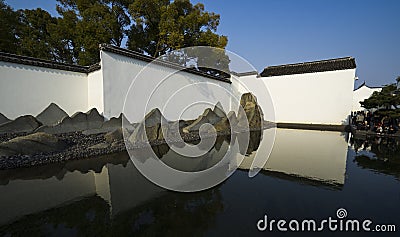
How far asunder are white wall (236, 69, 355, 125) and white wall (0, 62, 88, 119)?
10.3 m

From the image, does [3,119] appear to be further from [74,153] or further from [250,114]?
[250,114]

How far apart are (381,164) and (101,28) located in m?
12.7

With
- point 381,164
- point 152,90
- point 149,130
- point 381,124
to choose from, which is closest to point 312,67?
point 381,124

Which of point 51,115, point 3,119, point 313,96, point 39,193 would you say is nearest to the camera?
point 39,193

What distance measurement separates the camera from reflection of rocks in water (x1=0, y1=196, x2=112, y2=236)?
2.10 metres

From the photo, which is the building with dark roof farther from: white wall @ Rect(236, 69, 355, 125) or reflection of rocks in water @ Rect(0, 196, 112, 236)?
reflection of rocks in water @ Rect(0, 196, 112, 236)

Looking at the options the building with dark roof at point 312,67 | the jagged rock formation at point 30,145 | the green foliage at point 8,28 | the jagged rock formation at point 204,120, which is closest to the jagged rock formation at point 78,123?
the jagged rock formation at point 30,145

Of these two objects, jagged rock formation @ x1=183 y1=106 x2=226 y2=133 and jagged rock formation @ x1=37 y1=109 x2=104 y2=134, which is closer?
jagged rock formation @ x1=37 y1=109 x2=104 y2=134

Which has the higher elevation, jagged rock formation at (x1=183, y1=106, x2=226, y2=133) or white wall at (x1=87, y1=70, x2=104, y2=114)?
white wall at (x1=87, y1=70, x2=104, y2=114)

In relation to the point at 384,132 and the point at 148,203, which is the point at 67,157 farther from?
the point at 384,132

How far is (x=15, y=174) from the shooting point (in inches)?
146

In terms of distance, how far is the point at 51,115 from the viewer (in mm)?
6398

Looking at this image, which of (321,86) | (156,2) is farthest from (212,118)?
(321,86)

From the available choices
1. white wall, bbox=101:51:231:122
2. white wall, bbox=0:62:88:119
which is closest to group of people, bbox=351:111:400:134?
white wall, bbox=101:51:231:122
